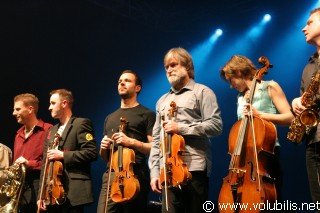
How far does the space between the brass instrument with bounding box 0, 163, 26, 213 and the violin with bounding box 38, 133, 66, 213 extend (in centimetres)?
58

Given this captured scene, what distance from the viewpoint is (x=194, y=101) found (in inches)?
131

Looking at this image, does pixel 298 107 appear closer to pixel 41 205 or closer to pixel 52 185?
pixel 52 185

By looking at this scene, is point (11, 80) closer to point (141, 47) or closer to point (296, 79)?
point (141, 47)

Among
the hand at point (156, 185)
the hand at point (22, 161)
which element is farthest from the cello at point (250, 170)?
the hand at point (22, 161)

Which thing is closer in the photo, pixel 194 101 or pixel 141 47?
pixel 194 101

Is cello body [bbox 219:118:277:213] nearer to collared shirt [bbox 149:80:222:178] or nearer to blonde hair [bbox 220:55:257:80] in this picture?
collared shirt [bbox 149:80:222:178]

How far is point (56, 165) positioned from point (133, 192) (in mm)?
916

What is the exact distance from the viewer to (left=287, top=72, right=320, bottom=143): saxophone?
8.94 feet

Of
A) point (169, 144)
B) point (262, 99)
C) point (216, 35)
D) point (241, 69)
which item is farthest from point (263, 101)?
point (216, 35)

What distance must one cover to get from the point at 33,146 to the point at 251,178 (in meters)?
2.75

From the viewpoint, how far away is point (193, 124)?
3.19 m

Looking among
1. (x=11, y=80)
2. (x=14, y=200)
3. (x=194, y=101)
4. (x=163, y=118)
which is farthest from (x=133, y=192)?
(x=11, y=80)

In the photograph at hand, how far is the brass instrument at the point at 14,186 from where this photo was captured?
437cm

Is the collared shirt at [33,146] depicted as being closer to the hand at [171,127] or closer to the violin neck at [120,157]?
the violin neck at [120,157]
